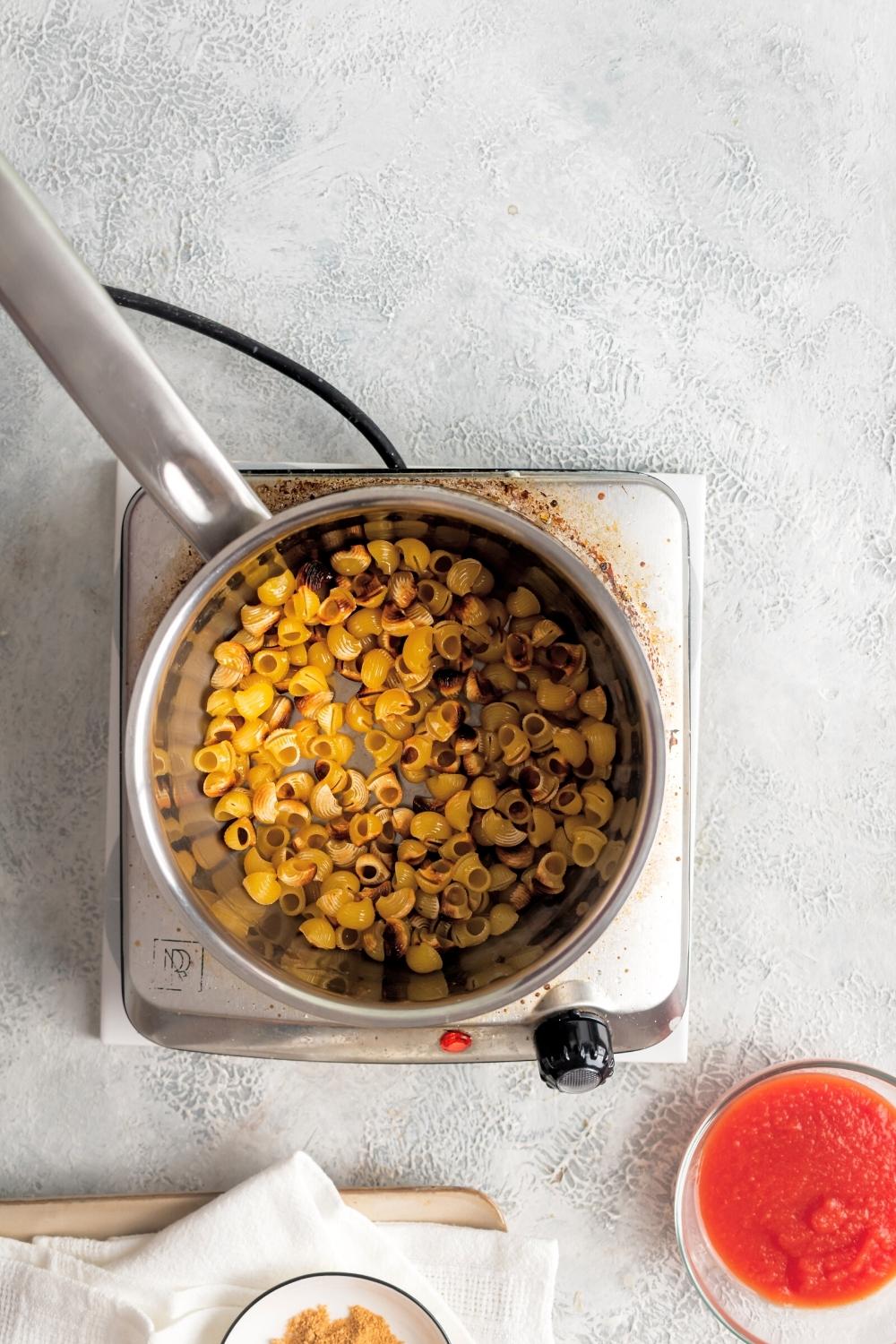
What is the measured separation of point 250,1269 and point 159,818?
39 cm

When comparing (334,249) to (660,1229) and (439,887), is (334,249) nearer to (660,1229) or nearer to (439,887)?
(439,887)

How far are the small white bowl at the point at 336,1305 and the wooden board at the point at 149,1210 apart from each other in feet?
0.15

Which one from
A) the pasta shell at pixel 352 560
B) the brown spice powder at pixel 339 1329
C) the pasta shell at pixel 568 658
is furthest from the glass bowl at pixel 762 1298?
the pasta shell at pixel 352 560

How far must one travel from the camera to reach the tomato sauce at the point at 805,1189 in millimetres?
756

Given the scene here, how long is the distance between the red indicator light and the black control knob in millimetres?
46

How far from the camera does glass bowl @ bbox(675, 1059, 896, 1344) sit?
0.77m

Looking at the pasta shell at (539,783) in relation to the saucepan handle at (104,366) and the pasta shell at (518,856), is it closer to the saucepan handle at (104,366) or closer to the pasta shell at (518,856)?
the pasta shell at (518,856)

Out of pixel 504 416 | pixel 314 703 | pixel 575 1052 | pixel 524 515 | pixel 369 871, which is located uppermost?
pixel 504 416

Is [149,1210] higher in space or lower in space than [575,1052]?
lower

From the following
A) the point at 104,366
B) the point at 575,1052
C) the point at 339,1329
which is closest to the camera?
the point at 104,366

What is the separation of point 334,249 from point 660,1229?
30.1 inches

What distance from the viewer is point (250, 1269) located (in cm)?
77

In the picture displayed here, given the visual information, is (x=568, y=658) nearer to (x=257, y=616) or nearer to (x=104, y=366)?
(x=257, y=616)

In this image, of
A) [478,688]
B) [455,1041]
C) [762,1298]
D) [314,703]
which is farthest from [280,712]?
[762,1298]
